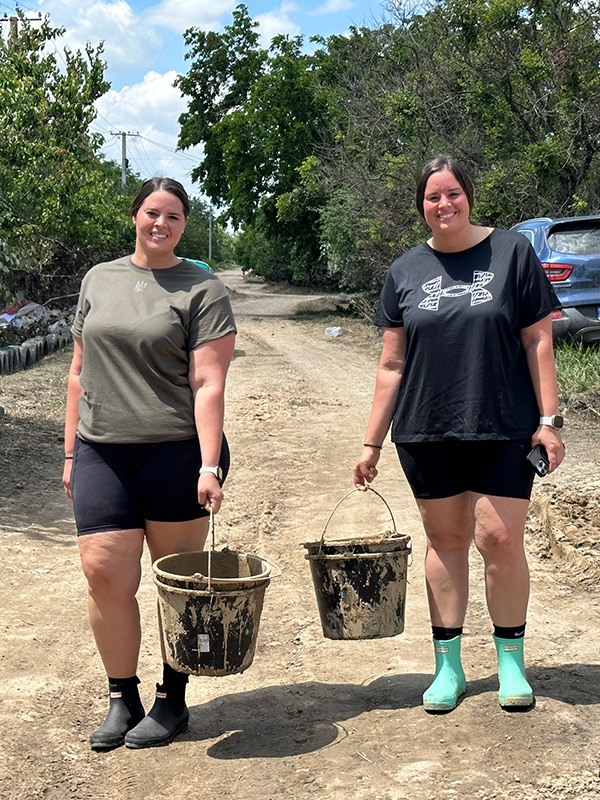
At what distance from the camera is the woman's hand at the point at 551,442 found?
11.4ft

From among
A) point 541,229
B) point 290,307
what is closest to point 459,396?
point 541,229

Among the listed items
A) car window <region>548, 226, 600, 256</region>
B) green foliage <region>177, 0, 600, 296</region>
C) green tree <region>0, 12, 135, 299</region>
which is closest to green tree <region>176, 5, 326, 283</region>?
green foliage <region>177, 0, 600, 296</region>

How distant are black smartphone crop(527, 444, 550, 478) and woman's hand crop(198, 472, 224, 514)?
3.59ft

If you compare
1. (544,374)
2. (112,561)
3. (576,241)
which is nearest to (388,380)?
(544,374)

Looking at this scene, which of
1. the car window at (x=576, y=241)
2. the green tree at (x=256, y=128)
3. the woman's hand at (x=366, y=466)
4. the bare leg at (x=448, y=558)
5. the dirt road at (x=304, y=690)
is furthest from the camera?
the green tree at (x=256, y=128)

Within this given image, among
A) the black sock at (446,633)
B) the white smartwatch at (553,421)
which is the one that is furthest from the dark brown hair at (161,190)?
the black sock at (446,633)

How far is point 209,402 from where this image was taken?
3.40 m

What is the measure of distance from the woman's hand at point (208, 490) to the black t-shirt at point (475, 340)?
29.6 inches

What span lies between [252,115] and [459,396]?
2651 cm

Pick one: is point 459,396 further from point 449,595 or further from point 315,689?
point 315,689

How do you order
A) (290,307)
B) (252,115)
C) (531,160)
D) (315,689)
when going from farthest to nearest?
1. (290,307)
2. (252,115)
3. (531,160)
4. (315,689)

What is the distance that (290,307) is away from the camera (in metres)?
→ 33.4

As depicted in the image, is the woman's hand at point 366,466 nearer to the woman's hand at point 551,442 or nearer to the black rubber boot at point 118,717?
the woman's hand at point 551,442

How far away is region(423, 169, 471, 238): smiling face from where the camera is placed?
3.54 meters
